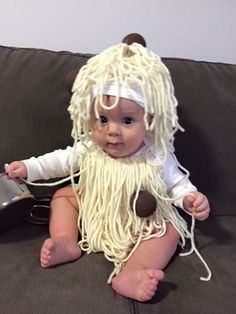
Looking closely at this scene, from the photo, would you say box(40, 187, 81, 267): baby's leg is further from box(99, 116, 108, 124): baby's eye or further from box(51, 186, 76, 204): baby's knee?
box(99, 116, 108, 124): baby's eye

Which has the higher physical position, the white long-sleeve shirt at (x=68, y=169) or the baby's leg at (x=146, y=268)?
the white long-sleeve shirt at (x=68, y=169)

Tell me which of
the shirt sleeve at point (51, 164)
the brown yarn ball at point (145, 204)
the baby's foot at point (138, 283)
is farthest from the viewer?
the shirt sleeve at point (51, 164)

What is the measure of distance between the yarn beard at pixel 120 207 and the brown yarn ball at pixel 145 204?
2cm

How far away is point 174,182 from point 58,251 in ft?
0.88

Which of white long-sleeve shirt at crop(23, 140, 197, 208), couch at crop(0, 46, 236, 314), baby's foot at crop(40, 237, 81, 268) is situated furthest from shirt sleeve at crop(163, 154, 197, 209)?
baby's foot at crop(40, 237, 81, 268)

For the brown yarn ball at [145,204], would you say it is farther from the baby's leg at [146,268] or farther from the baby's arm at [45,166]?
the baby's arm at [45,166]

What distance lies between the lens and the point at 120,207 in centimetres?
94

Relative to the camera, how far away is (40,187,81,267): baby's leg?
2.82 ft

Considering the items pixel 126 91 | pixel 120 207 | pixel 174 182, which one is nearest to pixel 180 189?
pixel 174 182

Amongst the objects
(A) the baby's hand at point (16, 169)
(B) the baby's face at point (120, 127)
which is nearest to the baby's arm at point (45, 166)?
(A) the baby's hand at point (16, 169)

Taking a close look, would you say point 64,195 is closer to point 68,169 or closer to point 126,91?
point 68,169

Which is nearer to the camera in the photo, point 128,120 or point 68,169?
point 128,120

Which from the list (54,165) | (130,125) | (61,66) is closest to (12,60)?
(61,66)

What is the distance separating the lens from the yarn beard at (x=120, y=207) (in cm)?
93
